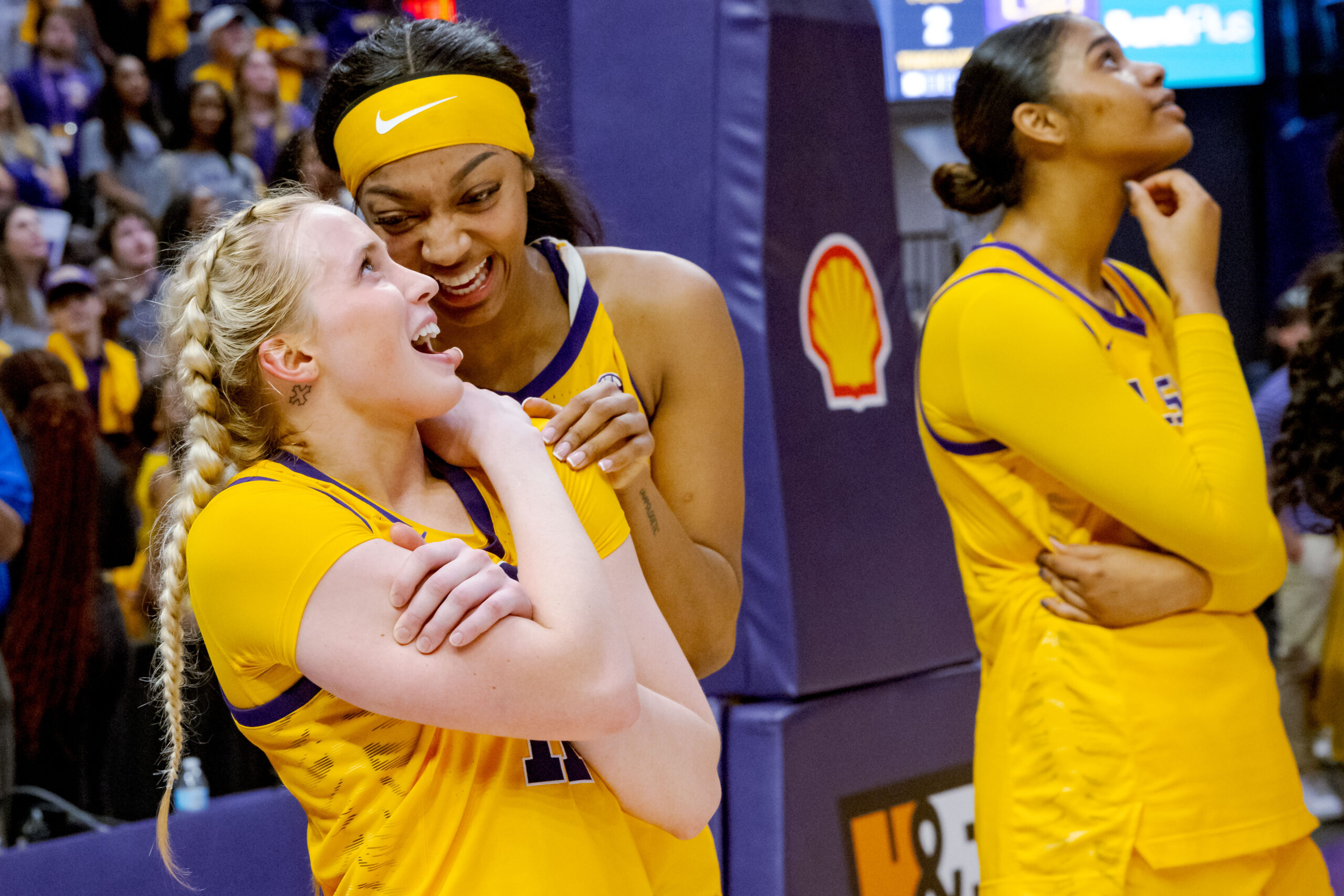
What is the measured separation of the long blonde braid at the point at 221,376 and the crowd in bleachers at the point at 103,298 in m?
0.21

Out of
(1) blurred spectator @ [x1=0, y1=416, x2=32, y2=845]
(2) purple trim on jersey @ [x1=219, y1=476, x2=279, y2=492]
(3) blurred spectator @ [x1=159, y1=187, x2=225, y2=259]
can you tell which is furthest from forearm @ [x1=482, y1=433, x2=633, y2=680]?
(3) blurred spectator @ [x1=159, y1=187, x2=225, y2=259]

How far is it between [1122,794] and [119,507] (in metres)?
3.52

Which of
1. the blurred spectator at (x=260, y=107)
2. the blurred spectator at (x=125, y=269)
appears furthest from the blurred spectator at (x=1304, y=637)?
the blurred spectator at (x=260, y=107)

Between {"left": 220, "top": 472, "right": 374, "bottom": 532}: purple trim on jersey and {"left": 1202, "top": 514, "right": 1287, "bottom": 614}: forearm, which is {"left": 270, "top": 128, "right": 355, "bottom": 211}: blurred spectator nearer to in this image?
{"left": 220, "top": 472, "right": 374, "bottom": 532}: purple trim on jersey

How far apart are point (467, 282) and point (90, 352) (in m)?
4.15

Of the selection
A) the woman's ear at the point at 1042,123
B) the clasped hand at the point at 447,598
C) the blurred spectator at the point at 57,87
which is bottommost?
the clasped hand at the point at 447,598

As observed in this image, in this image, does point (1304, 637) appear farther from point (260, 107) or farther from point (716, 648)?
point (260, 107)

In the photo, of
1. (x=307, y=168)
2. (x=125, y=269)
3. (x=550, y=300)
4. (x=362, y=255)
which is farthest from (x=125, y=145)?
(x=362, y=255)

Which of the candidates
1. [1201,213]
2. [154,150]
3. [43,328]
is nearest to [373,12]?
[154,150]

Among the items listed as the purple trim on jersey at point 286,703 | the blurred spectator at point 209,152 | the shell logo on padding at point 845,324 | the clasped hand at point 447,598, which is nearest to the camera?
the clasped hand at point 447,598

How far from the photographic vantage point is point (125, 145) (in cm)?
643

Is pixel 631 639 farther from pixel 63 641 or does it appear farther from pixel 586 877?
pixel 63 641

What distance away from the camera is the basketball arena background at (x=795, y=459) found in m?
2.80

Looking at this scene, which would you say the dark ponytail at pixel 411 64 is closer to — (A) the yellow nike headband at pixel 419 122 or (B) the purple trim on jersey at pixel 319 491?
(A) the yellow nike headband at pixel 419 122
